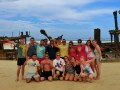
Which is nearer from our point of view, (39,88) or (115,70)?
(39,88)

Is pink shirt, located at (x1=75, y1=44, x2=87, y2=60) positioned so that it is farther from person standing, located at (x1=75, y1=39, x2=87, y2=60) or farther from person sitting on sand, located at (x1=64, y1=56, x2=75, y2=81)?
person sitting on sand, located at (x1=64, y1=56, x2=75, y2=81)

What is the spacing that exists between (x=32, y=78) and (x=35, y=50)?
3.38ft

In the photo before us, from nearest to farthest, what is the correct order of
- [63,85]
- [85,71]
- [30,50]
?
[63,85] → [85,71] → [30,50]

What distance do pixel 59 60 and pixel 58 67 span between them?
0.85 ft

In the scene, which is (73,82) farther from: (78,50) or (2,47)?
(2,47)

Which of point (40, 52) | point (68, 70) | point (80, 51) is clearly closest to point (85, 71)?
point (68, 70)

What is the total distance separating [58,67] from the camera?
466 inches

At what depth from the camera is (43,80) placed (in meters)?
11.7

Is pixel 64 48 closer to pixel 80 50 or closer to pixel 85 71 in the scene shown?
pixel 80 50

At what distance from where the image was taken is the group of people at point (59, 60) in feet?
38.1

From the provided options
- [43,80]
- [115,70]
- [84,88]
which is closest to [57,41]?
[43,80]

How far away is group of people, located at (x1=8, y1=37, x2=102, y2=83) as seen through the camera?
11625 millimetres

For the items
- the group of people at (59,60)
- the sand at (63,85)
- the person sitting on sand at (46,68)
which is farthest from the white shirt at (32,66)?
the sand at (63,85)

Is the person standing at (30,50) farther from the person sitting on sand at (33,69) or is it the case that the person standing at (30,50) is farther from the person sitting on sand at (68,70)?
the person sitting on sand at (68,70)
